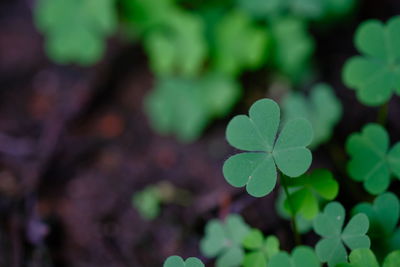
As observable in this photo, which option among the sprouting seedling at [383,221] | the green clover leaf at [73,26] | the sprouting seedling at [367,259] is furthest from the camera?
the green clover leaf at [73,26]

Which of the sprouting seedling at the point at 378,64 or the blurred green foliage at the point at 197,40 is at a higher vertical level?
the sprouting seedling at the point at 378,64

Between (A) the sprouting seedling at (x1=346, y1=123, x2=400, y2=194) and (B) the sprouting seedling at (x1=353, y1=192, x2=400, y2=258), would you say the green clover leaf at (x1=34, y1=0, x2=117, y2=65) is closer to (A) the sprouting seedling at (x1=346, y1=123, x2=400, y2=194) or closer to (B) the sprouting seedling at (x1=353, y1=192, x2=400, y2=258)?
(A) the sprouting seedling at (x1=346, y1=123, x2=400, y2=194)

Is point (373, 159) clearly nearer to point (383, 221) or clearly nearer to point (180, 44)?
point (383, 221)

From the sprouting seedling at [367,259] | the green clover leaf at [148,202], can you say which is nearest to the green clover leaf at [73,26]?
Answer: the green clover leaf at [148,202]

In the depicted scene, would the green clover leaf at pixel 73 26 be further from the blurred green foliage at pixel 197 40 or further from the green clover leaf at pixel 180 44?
the green clover leaf at pixel 180 44

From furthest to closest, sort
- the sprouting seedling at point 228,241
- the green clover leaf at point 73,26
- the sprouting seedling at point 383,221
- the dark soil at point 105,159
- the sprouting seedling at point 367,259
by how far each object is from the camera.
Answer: the green clover leaf at point 73,26 → the dark soil at point 105,159 → the sprouting seedling at point 228,241 → the sprouting seedling at point 383,221 → the sprouting seedling at point 367,259

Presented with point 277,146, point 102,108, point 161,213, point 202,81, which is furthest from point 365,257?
point 102,108
